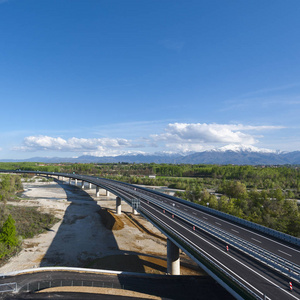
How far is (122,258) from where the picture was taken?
134 ft

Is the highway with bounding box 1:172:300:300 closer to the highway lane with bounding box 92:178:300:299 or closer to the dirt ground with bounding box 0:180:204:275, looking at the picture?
the highway lane with bounding box 92:178:300:299

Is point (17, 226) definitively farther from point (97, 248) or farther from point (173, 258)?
point (173, 258)

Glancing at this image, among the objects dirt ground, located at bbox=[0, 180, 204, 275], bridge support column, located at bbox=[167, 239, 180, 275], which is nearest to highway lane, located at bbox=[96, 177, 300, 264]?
dirt ground, located at bbox=[0, 180, 204, 275]

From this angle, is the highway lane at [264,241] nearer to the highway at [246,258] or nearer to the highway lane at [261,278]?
the highway at [246,258]

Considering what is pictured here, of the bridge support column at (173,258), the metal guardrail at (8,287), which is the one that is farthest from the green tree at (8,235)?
the bridge support column at (173,258)

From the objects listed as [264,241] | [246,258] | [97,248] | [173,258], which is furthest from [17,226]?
[264,241]

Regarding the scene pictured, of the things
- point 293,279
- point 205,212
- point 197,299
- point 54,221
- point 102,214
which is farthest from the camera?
point 102,214

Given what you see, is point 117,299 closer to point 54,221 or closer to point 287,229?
point 287,229

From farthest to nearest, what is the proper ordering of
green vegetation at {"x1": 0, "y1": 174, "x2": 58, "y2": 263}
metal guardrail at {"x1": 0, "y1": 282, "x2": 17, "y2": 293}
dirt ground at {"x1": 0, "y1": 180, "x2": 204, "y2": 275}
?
1. green vegetation at {"x1": 0, "y1": 174, "x2": 58, "y2": 263}
2. dirt ground at {"x1": 0, "y1": 180, "x2": 204, "y2": 275}
3. metal guardrail at {"x1": 0, "y1": 282, "x2": 17, "y2": 293}

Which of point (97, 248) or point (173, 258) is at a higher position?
point (173, 258)

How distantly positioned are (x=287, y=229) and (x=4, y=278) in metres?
57.9

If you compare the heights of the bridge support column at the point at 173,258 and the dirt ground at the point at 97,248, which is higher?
the bridge support column at the point at 173,258

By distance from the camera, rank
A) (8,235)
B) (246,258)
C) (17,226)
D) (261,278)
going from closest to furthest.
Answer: (261,278)
(246,258)
(8,235)
(17,226)

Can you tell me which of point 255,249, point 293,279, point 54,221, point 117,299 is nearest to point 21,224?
point 54,221
